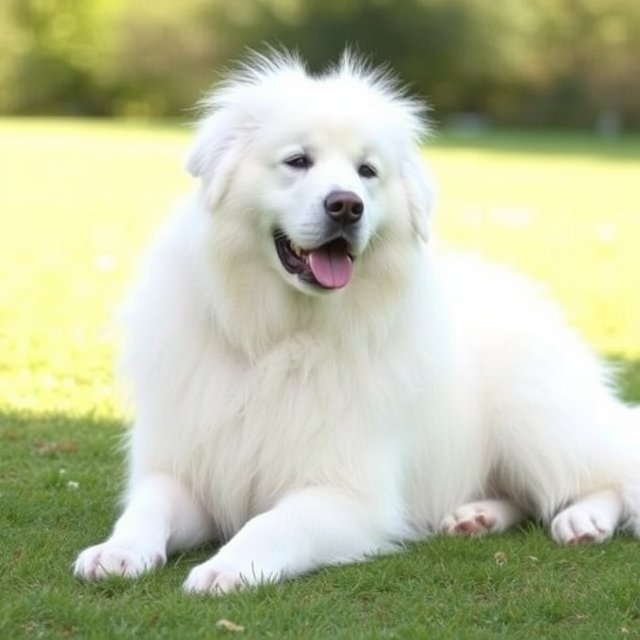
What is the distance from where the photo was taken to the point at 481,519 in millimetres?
5191

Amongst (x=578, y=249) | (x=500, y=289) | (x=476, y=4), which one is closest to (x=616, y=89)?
(x=476, y=4)

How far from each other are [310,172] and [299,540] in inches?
47.9

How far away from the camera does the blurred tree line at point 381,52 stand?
57531 millimetres

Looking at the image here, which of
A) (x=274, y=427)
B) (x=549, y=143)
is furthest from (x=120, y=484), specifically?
(x=549, y=143)

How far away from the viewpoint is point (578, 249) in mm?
14039

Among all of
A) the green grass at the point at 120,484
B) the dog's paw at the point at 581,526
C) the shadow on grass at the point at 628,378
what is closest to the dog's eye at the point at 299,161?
the green grass at the point at 120,484

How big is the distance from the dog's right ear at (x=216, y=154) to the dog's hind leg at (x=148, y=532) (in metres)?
1.00

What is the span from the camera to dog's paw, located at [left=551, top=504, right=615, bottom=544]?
504 cm

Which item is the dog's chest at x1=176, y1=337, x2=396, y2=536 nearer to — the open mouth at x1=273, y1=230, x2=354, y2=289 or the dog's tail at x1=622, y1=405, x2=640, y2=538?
the open mouth at x1=273, y1=230, x2=354, y2=289

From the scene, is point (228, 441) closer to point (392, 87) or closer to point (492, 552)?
point (492, 552)

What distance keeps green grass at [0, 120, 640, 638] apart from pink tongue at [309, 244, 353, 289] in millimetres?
944

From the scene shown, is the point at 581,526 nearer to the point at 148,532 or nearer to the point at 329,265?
the point at 329,265

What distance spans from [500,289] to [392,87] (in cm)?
104

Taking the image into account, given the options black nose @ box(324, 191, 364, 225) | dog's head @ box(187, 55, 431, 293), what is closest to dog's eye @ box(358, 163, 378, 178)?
dog's head @ box(187, 55, 431, 293)
